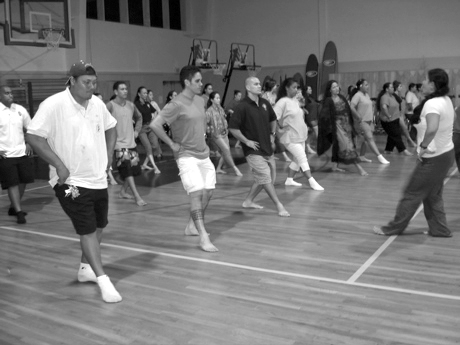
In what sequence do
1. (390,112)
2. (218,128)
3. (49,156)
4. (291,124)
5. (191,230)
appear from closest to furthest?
(49,156) < (191,230) < (291,124) < (218,128) < (390,112)

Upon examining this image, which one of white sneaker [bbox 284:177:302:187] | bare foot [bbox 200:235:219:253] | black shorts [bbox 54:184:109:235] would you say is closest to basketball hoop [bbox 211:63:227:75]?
white sneaker [bbox 284:177:302:187]

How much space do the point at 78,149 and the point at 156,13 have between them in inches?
713

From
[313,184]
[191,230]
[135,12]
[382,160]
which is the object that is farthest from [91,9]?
[191,230]

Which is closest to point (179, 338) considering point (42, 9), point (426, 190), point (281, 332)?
point (281, 332)

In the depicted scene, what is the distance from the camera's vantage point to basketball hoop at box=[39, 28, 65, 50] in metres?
14.9

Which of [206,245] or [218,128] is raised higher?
[218,128]

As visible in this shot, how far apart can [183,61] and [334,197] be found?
14.8 metres

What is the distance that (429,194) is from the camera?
5.80 metres

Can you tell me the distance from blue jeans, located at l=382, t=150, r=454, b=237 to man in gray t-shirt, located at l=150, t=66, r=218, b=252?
187 cm

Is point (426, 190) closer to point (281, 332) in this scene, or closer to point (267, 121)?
point (267, 121)

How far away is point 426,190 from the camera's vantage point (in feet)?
18.7

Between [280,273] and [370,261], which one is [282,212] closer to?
[370,261]

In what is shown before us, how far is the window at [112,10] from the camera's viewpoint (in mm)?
19766

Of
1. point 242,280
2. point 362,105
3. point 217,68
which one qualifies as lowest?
point 242,280
